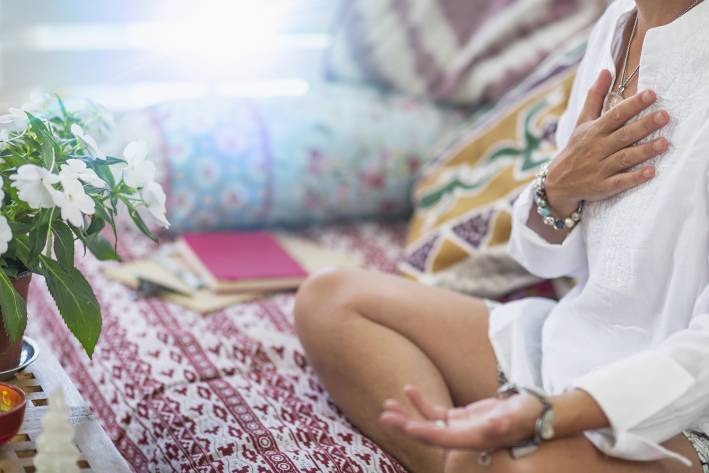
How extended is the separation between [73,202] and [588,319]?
61 cm

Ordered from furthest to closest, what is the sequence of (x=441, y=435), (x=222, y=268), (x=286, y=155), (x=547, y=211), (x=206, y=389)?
(x=286, y=155), (x=222, y=268), (x=206, y=389), (x=547, y=211), (x=441, y=435)

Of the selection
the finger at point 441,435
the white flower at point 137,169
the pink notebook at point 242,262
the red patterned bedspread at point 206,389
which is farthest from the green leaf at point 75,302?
the pink notebook at point 242,262

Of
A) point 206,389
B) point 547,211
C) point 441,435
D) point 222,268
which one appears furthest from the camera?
point 222,268


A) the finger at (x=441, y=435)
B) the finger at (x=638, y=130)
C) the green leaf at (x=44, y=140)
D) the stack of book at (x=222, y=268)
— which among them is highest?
the finger at (x=638, y=130)

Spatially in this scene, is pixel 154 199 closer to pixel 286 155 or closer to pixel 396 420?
pixel 396 420

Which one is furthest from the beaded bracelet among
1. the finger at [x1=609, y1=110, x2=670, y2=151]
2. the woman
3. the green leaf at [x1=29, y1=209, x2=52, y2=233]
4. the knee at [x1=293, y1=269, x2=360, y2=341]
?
the green leaf at [x1=29, y1=209, x2=52, y2=233]

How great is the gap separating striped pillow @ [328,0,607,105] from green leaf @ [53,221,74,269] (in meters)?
1.24

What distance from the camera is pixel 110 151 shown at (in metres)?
1.93

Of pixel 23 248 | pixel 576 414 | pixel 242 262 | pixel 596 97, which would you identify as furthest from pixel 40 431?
pixel 242 262

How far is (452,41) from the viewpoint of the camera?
2.16 m

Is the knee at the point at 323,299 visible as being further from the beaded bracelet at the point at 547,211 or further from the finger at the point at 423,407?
the finger at the point at 423,407

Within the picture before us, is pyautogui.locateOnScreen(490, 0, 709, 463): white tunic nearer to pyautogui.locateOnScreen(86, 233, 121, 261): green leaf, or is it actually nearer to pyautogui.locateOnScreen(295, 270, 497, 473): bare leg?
pyautogui.locateOnScreen(295, 270, 497, 473): bare leg

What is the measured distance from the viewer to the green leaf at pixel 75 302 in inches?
39.7

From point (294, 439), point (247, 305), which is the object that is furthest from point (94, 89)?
point (294, 439)
